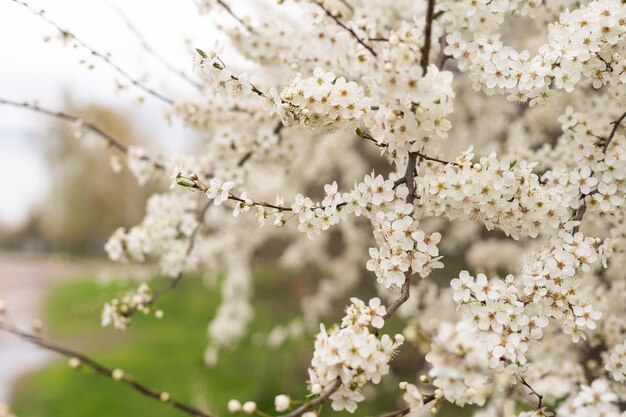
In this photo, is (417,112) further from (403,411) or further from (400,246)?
(403,411)

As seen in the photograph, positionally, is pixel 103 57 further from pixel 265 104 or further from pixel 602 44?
pixel 602 44

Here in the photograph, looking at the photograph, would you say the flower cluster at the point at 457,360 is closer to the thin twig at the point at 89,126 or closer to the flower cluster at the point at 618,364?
the flower cluster at the point at 618,364

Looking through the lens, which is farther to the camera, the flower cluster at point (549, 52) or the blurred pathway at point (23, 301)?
the blurred pathway at point (23, 301)

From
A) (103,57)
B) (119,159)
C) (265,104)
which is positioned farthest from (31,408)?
(265,104)

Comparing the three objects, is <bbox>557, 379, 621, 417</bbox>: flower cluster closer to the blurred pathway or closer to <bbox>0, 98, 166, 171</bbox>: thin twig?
<bbox>0, 98, 166, 171</bbox>: thin twig

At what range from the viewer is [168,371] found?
370 inches

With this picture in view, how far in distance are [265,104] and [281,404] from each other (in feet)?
3.88

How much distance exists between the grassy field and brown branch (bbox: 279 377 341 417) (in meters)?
2.42

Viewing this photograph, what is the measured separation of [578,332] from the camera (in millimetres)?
2344

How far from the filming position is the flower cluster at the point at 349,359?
6.17ft

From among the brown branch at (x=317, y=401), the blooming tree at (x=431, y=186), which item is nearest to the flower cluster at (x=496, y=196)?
the blooming tree at (x=431, y=186)

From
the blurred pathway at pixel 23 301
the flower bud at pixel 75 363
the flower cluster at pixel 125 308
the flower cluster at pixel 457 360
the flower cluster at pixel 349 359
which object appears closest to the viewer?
the flower cluster at pixel 457 360

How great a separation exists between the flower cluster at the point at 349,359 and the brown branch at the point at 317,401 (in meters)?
0.02

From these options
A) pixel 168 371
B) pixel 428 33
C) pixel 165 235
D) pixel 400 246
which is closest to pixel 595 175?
pixel 400 246
